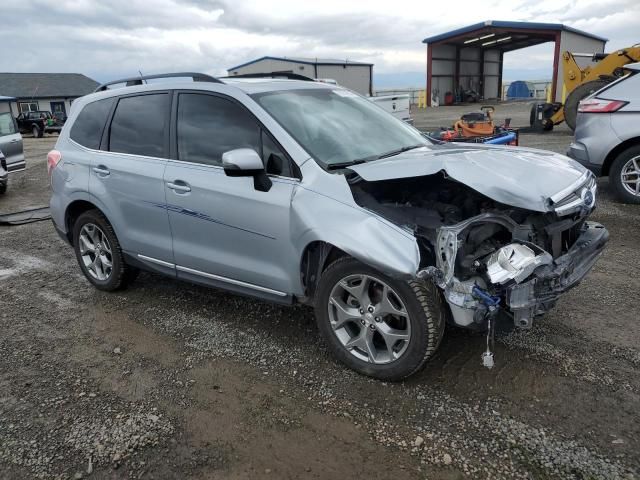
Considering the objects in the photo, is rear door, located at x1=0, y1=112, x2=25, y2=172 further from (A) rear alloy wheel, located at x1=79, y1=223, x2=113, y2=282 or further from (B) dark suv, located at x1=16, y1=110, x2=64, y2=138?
(B) dark suv, located at x1=16, y1=110, x2=64, y2=138

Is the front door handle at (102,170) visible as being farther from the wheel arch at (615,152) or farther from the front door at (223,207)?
the wheel arch at (615,152)

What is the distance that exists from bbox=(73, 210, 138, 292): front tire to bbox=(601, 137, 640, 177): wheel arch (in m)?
6.19

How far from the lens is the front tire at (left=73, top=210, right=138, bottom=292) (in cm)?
463

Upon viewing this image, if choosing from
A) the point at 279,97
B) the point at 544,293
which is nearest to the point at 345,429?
the point at 544,293

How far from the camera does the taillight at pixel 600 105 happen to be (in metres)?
6.95

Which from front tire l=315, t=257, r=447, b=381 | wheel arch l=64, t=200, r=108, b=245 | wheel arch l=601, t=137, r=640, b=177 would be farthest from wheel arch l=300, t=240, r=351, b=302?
wheel arch l=601, t=137, r=640, b=177

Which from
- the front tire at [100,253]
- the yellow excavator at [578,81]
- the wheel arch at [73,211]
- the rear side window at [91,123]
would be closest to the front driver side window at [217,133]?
the rear side window at [91,123]

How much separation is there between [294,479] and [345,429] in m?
0.44

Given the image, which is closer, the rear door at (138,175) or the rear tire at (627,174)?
the rear door at (138,175)

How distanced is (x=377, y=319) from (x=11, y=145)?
11867 millimetres

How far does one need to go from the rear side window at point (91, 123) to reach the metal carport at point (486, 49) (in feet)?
100

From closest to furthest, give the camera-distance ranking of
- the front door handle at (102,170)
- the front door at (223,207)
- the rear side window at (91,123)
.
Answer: the front door at (223,207)
the front door handle at (102,170)
the rear side window at (91,123)

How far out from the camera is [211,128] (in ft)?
12.5

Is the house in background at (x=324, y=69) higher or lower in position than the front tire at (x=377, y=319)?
higher
